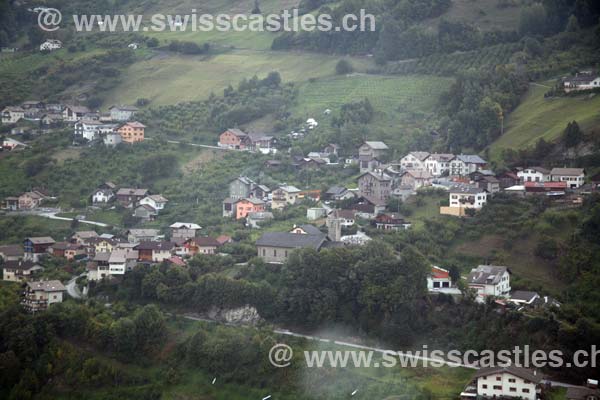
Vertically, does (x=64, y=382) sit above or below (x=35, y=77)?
below

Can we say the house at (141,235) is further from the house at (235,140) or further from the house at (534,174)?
the house at (534,174)

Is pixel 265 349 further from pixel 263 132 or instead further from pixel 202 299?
pixel 263 132

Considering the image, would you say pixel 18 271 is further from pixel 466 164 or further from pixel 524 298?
pixel 524 298

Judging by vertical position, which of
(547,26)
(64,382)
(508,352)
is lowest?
(64,382)

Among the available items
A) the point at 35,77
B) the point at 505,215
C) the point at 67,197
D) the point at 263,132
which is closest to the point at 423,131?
the point at 263,132

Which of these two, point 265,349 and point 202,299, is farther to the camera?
point 202,299

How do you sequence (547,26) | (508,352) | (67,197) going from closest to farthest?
(508,352) → (67,197) → (547,26)

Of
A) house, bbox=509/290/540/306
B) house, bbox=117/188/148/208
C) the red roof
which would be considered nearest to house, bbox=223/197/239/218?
house, bbox=117/188/148/208

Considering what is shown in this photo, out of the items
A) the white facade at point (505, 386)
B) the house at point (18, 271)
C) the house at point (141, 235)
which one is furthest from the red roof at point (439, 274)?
the house at point (18, 271)
